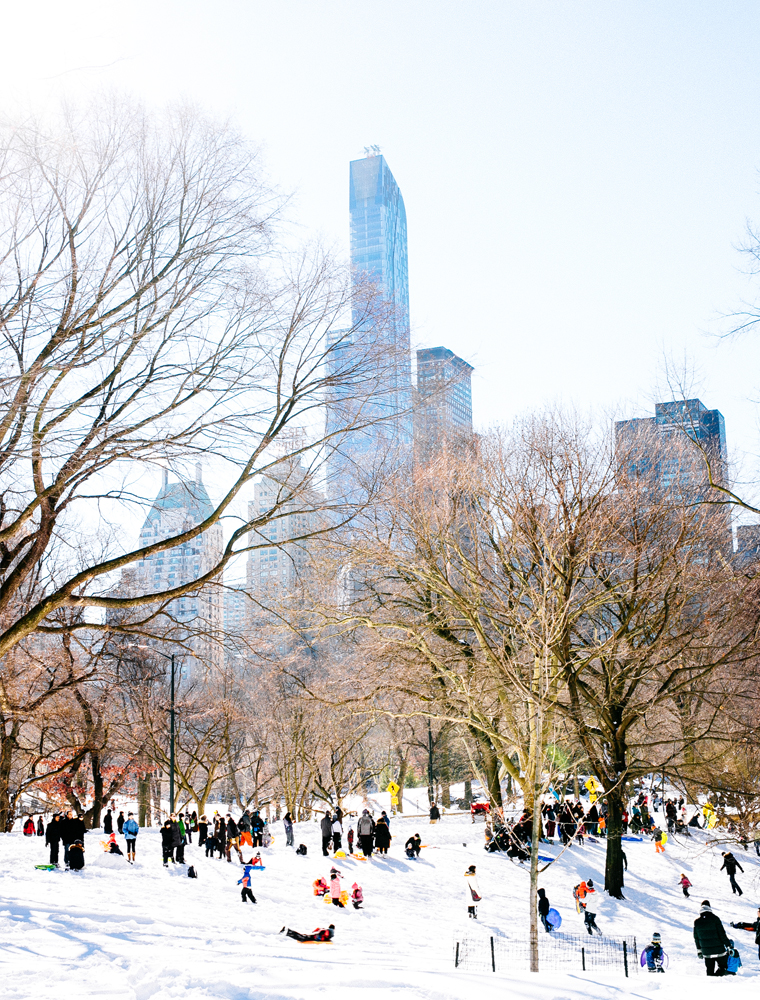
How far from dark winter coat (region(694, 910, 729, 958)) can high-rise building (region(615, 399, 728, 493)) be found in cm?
874

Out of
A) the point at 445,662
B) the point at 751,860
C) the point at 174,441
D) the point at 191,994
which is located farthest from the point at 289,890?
the point at 751,860

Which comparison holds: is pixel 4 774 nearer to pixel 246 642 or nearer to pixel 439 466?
pixel 439 466

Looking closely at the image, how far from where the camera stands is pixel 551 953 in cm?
1527

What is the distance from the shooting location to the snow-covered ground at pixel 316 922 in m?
8.35

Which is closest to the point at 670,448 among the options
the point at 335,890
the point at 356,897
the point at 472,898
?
the point at 472,898

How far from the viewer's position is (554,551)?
16.7 meters

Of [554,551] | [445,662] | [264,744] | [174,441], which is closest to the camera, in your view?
[174,441]

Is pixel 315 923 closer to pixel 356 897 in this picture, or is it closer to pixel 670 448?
pixel 356 897

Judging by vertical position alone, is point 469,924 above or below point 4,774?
below

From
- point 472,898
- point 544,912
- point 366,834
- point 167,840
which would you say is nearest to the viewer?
point 544,912

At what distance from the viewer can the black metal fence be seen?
1311 centimetres

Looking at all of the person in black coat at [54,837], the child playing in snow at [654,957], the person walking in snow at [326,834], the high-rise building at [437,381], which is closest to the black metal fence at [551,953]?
the child playing in snow at [654,957]

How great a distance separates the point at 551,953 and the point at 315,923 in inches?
176

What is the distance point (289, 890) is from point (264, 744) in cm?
2414
